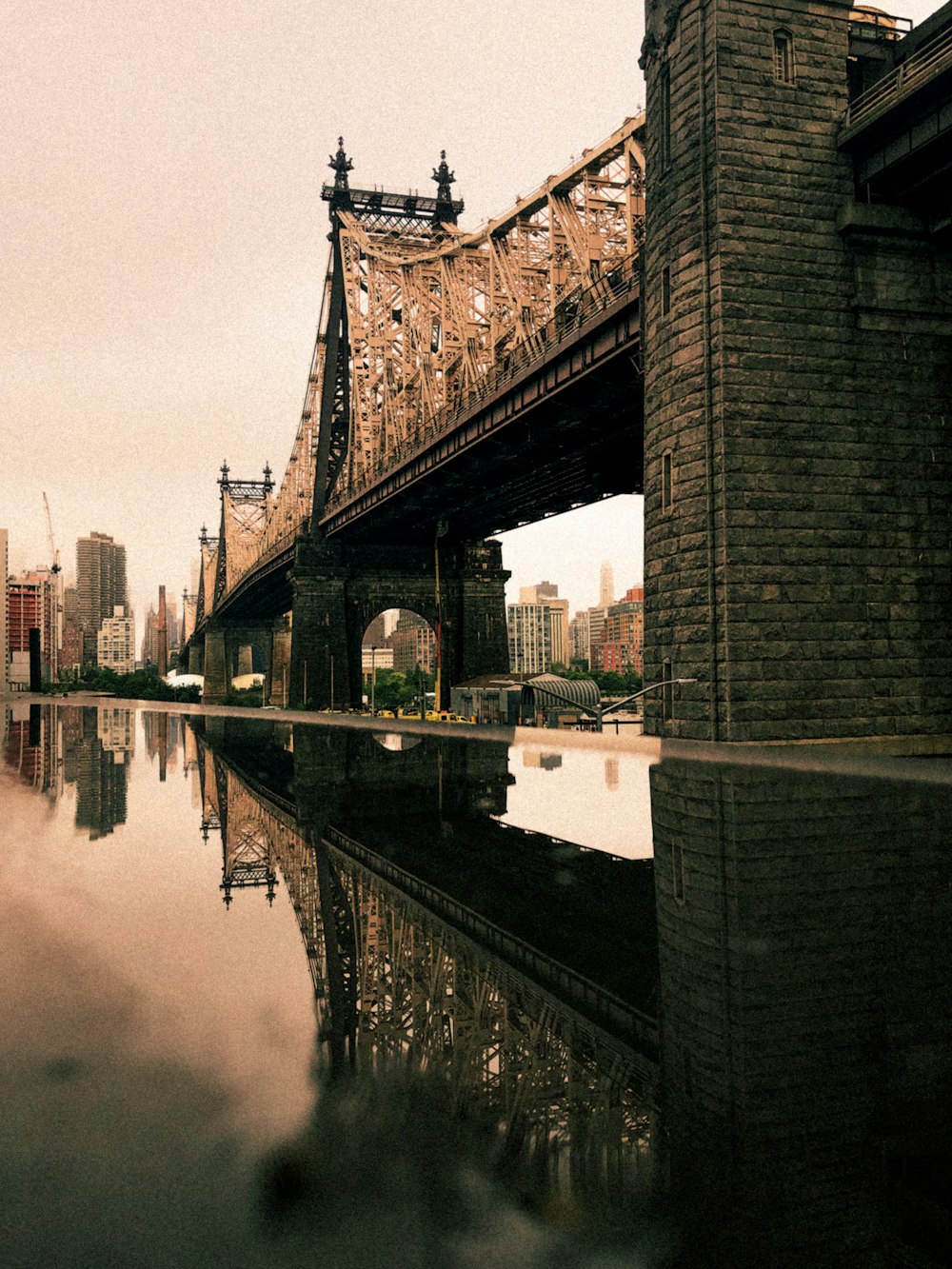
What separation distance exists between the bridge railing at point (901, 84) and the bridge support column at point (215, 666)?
10857cm

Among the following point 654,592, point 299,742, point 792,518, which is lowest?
point 299,742

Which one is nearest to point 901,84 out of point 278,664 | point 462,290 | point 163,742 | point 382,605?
point 163,742

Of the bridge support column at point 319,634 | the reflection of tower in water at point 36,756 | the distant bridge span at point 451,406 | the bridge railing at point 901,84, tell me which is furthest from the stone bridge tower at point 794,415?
the bridge support column at point 319,634

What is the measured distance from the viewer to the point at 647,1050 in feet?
15.6

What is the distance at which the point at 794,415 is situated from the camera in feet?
77.4

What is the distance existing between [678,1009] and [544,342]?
39053 mm

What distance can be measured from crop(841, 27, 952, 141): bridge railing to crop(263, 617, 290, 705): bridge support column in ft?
308

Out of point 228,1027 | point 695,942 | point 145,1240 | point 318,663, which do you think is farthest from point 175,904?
point 318,663

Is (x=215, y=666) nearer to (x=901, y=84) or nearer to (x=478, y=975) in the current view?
(x=901, y=84)

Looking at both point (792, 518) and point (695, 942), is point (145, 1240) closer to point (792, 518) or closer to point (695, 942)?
point (695, 942)

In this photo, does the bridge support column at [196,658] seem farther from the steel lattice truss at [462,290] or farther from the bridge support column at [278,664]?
the steel lattice truss at [462,290]

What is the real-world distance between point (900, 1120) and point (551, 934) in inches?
134

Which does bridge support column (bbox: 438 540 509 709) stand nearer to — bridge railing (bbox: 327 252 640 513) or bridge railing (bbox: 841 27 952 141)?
bridge railing (bbox: 327 252 640 513)

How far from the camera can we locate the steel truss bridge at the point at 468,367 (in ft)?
114
